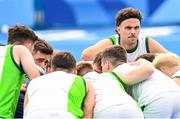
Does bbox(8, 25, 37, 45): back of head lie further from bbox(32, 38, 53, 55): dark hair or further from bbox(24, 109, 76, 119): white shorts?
bbox(24, 109, 76, 119): white shorts

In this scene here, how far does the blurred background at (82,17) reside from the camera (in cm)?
1238

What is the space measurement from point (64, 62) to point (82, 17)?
7.62 m

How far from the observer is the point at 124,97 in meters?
4.96

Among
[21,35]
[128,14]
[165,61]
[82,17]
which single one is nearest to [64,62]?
[21,35]

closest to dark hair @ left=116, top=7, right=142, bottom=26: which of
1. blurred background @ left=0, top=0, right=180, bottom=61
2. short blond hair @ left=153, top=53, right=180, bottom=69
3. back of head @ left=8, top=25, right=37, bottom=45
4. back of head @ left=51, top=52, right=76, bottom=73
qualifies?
short blond hair @ left=153, top=53, right=180, bottom=69

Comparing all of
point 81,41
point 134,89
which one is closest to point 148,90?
point 134,89

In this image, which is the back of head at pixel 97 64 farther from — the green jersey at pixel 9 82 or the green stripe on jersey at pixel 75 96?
the green jersey at pixel 9 82

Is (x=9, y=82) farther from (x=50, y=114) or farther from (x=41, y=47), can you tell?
(x=41, y=47)

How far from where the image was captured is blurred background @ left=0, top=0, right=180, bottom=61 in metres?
12.4

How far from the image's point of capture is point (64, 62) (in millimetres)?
4992

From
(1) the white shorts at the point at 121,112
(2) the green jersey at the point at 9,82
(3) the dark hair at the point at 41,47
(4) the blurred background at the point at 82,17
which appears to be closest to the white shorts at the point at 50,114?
(1) the white shorts at the point at 121,112

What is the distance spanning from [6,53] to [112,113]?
0.97m

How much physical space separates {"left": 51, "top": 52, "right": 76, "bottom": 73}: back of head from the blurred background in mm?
7043

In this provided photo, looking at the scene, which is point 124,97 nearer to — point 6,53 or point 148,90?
point 148,90
